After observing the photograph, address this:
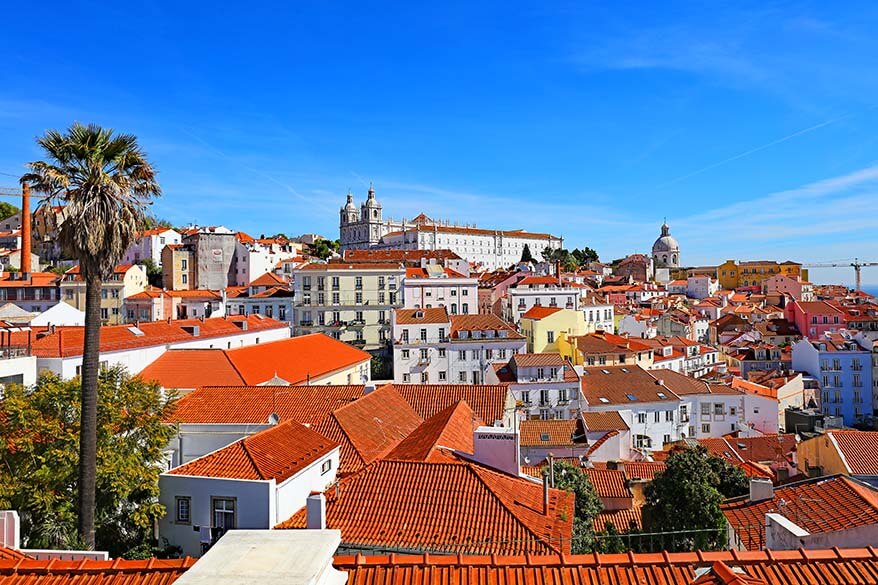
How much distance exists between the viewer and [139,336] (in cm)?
3375

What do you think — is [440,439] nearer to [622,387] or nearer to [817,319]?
[622,387]

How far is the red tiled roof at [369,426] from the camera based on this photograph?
60.2 ft

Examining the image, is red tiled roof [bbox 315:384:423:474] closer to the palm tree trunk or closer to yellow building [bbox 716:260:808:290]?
the palm tree trunk

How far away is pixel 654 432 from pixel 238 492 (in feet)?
113

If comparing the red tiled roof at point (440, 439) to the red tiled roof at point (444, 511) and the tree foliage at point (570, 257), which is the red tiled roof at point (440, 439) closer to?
the red tiled roof at point (444, 511)

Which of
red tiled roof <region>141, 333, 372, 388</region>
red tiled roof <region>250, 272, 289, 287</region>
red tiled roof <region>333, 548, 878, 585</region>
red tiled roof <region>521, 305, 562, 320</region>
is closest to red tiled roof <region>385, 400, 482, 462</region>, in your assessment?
red tiled roof <region>333, 548, 878, 585</region>

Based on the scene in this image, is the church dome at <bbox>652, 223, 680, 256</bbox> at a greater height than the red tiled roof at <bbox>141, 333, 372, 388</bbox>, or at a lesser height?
greater

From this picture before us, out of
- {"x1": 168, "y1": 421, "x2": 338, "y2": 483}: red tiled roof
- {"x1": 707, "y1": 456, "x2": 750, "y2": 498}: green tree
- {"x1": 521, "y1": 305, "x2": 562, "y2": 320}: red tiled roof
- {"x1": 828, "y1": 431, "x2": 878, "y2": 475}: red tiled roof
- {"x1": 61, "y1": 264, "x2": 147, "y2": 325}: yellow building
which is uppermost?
{"x1": 61, "y1": 264, "x2": 147, "y2": 325}: yellow building

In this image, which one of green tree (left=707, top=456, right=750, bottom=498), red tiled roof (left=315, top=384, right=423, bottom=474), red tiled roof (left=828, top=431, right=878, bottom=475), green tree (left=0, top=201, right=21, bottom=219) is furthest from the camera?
green tree (left=0, top=201, right=21, bottom=219)

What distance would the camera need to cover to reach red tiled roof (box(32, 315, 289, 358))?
87.4 feet

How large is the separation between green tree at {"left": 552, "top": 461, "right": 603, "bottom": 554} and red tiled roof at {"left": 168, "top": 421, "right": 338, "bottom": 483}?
6.67 metres

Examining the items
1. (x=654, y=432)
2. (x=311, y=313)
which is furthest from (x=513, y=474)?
(x=311, y=313)

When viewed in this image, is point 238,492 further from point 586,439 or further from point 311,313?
point 311,313

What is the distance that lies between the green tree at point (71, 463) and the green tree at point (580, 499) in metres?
9.88
